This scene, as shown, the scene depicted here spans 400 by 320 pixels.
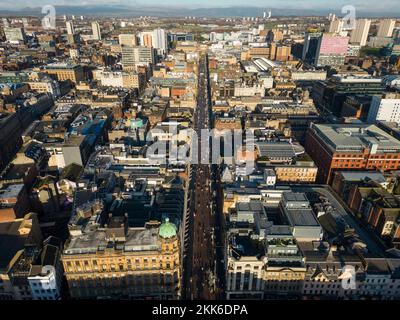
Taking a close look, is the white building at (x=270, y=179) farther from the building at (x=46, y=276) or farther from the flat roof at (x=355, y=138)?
the building at (x=46, y=276)

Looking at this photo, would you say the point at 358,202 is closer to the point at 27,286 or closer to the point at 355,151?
the point at 355,151

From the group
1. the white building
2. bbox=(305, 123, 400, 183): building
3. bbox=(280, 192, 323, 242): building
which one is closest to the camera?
bbox=(280, 192, 323, 242): building

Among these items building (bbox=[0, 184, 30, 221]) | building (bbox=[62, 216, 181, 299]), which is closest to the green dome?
building (bbox=[62, 216, 181, 299])

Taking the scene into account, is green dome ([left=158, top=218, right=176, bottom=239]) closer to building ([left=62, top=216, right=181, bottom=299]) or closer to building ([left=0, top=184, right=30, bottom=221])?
building ([left=62, top=216, right=181, bottom=299])

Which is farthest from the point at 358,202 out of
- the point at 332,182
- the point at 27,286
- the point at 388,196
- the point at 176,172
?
the point at 27,286

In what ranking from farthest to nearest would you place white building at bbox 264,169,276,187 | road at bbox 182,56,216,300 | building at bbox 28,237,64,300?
white building at bbox 264,169,276,187 → road at bbox 182,56,216,300 → building at bbox 28,237,64,300

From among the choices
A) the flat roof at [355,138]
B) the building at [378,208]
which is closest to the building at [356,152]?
the flat roof at [355,138]
